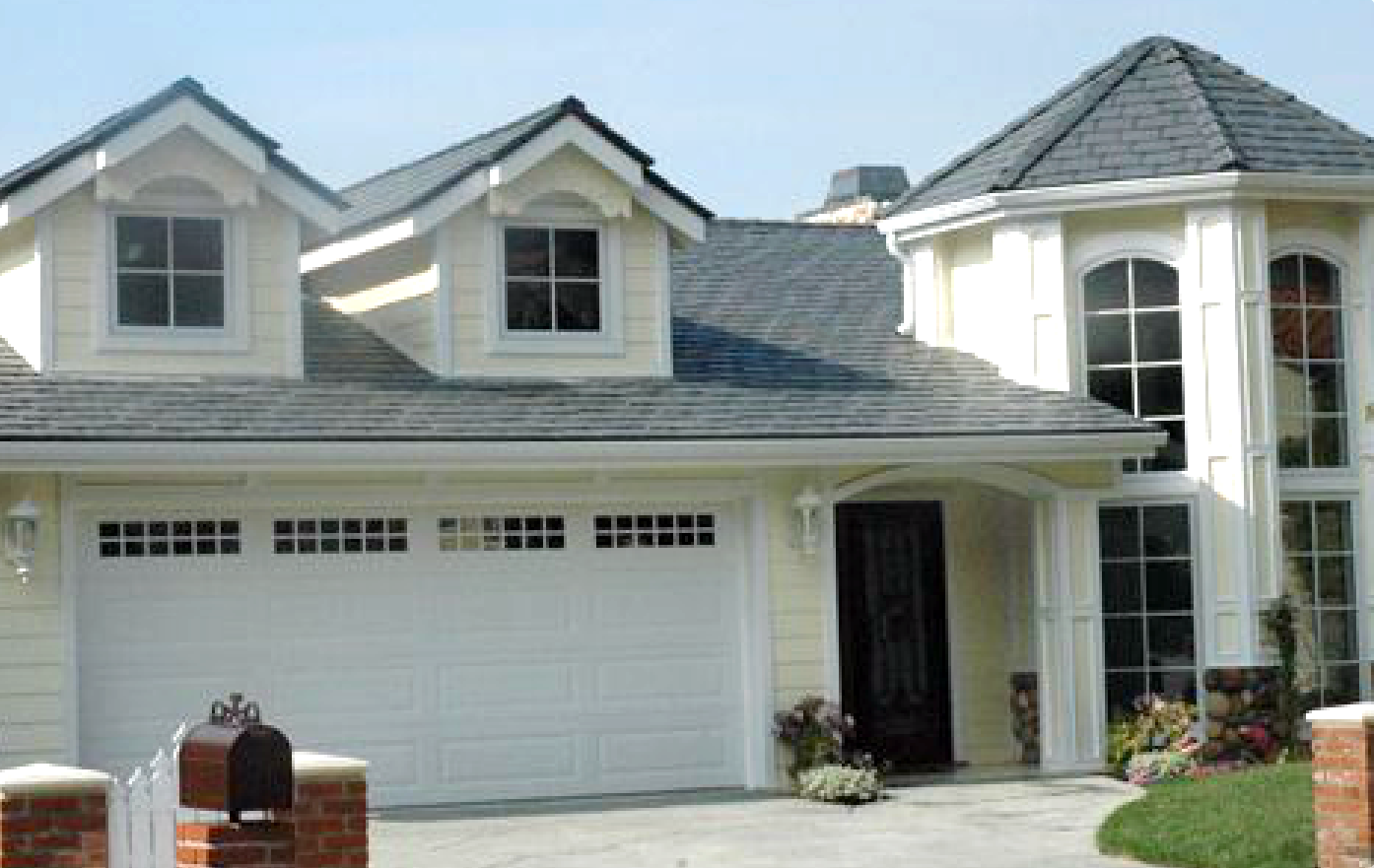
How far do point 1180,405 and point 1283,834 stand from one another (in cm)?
632

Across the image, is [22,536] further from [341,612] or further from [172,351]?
[341,612]

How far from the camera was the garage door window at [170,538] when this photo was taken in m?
18.1

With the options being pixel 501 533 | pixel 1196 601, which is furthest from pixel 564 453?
pixel 1196 601

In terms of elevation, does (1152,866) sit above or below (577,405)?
below

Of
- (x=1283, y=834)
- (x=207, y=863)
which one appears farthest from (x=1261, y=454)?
(x=207, y=863)

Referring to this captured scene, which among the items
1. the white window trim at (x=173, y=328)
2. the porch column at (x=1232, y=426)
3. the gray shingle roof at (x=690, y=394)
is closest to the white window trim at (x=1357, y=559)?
the porch column at (x=1232, y=426)

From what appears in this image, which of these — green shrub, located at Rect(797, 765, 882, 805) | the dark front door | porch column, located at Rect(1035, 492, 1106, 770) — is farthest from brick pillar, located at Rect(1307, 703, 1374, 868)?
the dark front door

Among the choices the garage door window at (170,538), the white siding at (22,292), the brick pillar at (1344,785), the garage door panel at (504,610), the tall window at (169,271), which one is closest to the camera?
the brick pillar at (1344,785)

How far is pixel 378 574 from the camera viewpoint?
62.0 feet

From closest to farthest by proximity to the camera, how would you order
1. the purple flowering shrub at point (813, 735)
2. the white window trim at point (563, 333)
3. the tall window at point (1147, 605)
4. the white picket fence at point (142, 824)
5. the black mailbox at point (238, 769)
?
the black mailbox at point (238, 769) < the white picket fence at point (142, 824) < the purple flowering shrub at point (813, 735) < the white window trim at point (563, 333) < the tall window at point (1147, 605)

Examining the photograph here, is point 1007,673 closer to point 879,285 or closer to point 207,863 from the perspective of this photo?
point 879,285

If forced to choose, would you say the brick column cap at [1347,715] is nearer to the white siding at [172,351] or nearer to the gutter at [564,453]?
the gutter at [564,453]

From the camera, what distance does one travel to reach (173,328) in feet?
62.4

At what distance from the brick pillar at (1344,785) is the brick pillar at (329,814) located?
5.69 m
